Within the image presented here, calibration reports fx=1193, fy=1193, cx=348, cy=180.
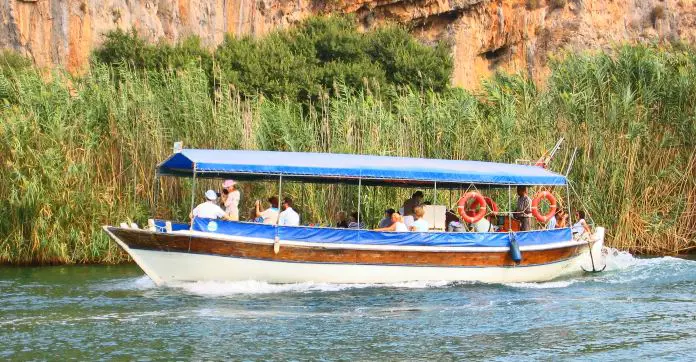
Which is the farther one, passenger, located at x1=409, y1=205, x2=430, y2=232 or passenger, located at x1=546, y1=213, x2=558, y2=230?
passenger, located at x1=546, y1=213, x2=558, y2=230

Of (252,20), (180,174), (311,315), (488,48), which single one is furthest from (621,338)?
(488,48)

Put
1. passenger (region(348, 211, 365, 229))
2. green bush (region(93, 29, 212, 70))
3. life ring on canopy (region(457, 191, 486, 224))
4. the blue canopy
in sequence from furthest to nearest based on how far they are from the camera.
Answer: green bush (region(93, 29, 212, 70)) → passenger (region(348, 211, 365, 229)) → life ring on canopy (region(457, 191, 486, 224)) → the blue canopy

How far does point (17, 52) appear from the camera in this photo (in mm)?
39688

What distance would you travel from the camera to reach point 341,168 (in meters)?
19.7

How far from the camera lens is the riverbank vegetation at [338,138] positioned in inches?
898

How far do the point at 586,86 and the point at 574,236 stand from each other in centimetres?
468

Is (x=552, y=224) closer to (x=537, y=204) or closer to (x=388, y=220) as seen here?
(x=537, y=204)

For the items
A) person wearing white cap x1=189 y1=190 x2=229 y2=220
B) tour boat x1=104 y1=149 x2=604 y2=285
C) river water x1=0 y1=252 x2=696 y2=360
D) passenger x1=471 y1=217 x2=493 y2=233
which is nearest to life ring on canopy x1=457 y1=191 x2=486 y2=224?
passenger x1=471 y1=217 x2=493 y2=233

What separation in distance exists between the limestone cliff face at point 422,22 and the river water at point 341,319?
20.9 meters

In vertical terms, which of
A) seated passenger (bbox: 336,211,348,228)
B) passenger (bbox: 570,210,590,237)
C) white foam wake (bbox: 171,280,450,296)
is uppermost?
seated passenger (bbox: 336,211,348,228)

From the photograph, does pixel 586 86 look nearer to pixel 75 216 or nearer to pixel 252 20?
pixel 75 216

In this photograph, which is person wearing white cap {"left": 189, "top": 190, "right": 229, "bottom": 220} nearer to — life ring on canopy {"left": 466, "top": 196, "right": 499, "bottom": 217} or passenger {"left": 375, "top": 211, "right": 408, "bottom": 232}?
passenger {"left": 375, "top": 211, "right": 408, "bottom": 232}

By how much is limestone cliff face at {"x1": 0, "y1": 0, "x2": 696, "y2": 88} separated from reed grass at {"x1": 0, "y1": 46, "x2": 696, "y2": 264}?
14950 millimetres

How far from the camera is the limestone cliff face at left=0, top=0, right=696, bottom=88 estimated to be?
134 ft
